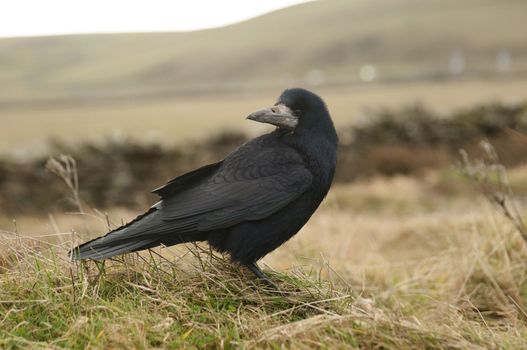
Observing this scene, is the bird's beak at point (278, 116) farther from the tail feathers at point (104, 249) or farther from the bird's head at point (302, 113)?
the tail feathers at point (104, 249)

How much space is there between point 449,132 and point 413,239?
9087mm

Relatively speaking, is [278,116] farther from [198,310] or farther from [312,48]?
[312,48]

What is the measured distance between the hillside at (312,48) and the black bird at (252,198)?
82.3 m

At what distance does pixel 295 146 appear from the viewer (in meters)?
3.76

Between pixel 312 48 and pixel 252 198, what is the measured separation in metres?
103

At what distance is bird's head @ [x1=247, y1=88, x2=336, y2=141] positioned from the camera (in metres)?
3.76

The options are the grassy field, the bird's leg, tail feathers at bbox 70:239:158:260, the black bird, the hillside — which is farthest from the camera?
the hillside

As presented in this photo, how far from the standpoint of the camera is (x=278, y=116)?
3.72 metres

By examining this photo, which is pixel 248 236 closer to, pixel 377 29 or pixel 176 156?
pixel 176 156

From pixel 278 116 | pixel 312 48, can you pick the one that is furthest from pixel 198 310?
pixel 312 48

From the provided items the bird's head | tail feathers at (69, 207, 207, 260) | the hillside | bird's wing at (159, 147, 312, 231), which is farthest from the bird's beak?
the hillside

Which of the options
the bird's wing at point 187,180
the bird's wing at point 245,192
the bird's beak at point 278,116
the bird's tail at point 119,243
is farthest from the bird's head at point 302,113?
the bird's tail at point 119,243

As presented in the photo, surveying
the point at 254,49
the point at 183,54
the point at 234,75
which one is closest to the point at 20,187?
the point at 234,75

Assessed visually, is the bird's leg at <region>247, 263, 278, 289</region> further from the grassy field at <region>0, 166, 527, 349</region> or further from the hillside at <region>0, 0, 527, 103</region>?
the hillside at <region>0, 0, 527, 103</region>
